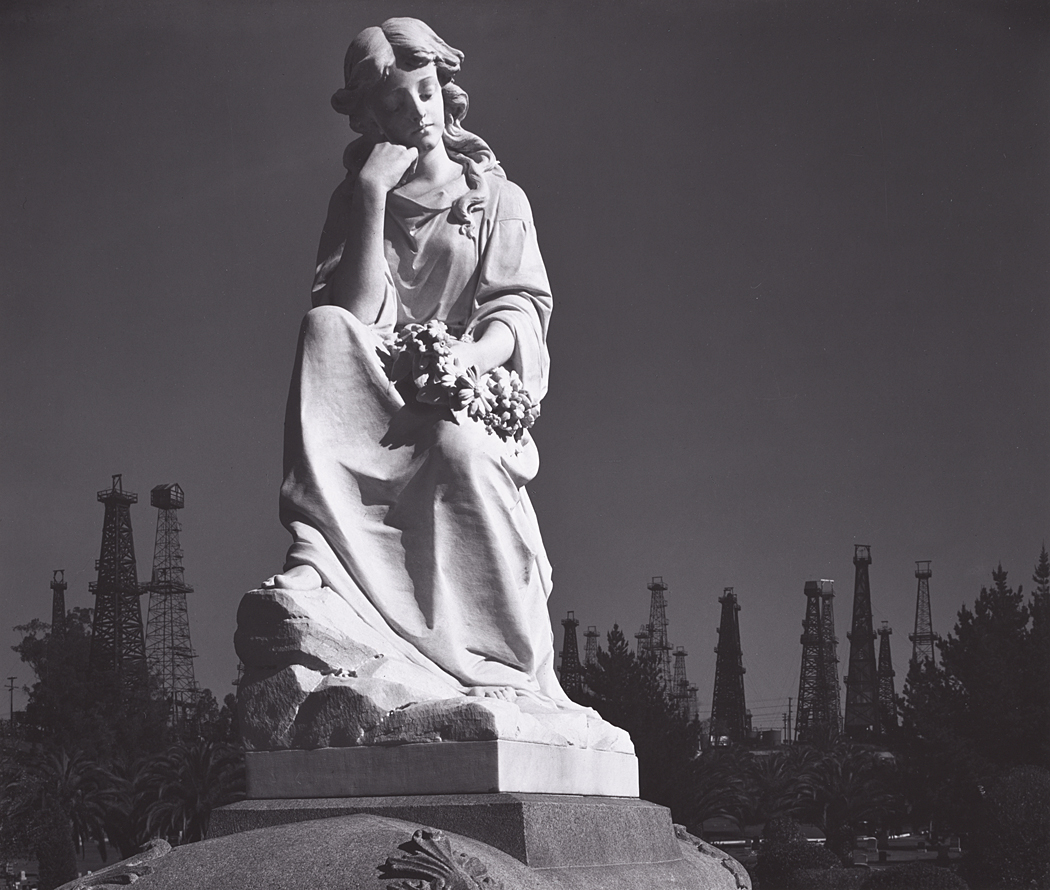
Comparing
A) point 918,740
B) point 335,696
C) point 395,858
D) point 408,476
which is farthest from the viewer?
point 918,740

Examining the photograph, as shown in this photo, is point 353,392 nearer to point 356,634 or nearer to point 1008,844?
point 356,634

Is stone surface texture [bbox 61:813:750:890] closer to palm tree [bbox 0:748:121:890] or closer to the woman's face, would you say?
the woman's face

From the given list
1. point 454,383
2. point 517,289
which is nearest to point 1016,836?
point 517,289

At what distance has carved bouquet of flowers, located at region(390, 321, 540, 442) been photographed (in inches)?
268

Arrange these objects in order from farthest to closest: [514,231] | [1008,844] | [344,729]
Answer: [1008,844], [514,231], [344,729]

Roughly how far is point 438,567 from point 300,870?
2.03 meters

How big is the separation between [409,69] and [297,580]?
291 centimetres

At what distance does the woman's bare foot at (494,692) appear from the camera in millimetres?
6400

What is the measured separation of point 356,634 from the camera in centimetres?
648

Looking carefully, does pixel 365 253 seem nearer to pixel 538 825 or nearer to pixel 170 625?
pixel 538 825

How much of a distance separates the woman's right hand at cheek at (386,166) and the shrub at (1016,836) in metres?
16.6

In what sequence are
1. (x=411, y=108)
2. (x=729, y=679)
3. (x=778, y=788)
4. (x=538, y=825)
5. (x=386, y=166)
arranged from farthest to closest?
1. (x=729, y=679)
2. (x=778, y=788)
3. (x=411, y=108)
4. (x=386, y=166)
5. (x=538, y=825)

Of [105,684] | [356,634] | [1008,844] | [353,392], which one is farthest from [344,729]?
[105,684]

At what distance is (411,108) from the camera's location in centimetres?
767
